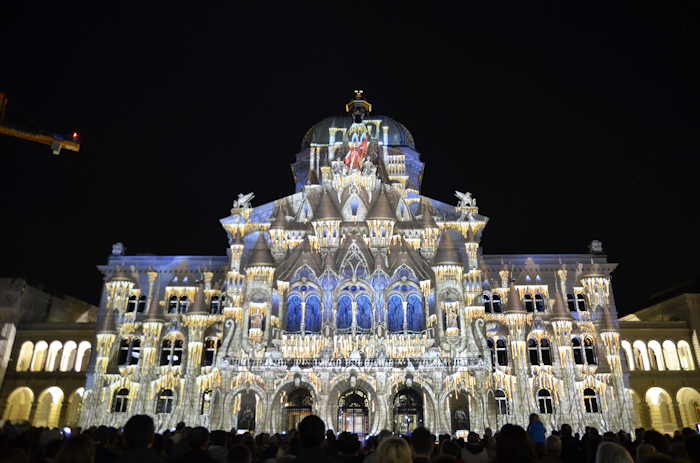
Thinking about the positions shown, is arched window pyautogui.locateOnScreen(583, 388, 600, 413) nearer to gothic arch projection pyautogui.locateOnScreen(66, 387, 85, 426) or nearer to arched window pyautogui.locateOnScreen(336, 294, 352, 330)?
arched window pyautogui.locateOnScreen(336, 294, 352, 330)

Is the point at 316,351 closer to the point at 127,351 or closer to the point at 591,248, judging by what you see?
the point at 127,351

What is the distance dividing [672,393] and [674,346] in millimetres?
4501

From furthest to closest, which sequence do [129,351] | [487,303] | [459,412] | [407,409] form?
[487,303]
[129,351]
[459,412]
[407,409]

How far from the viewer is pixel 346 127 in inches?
2434

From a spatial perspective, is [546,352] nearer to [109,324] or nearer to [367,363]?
[367,363]

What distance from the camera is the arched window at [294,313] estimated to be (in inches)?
1651

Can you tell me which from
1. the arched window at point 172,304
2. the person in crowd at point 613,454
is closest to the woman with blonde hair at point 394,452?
the person in crowd at point 613,454

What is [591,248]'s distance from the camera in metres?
50.2

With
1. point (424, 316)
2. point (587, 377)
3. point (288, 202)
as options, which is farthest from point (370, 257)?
point (587, 377)

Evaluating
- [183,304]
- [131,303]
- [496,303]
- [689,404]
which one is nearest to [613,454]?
[496,303]

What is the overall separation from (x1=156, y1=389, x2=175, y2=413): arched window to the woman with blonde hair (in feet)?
138

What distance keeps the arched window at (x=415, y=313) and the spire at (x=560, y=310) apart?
39.3 feet

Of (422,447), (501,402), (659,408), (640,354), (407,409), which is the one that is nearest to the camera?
(422,447)

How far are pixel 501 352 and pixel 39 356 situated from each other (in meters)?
43.8
